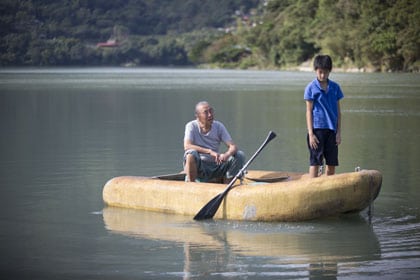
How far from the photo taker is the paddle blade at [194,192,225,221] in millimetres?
11281

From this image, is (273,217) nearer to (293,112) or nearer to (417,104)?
(293,112)

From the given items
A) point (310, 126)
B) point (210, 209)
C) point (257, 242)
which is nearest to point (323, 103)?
point (310, 126)

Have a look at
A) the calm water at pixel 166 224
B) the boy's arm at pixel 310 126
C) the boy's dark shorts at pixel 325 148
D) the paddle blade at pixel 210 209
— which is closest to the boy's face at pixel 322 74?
the boy's arm at pixel 310 126

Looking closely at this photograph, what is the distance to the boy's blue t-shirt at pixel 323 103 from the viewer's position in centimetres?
1149

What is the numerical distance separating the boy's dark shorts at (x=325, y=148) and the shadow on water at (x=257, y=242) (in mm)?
687

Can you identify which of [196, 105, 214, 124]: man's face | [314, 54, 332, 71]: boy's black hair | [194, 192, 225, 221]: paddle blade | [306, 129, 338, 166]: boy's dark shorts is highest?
[314, 54, 332, 71]: boy's black hair

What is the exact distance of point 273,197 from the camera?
1105cm

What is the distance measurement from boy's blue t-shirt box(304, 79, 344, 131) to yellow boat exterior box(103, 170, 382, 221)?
82 cm

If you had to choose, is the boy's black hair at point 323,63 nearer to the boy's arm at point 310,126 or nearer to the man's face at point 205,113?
the boy's arm at point 310,126

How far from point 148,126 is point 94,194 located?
41.4ft

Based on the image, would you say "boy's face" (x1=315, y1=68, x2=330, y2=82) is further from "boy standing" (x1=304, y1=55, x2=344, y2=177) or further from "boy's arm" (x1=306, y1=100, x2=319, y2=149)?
"boy's arm" (x1=306, y1=100, x2=319, y2=149)

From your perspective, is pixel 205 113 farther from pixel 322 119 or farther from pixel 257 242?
pixel 257 242

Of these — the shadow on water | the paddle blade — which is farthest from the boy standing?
the paddle blade

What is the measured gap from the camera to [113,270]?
29.6ft
